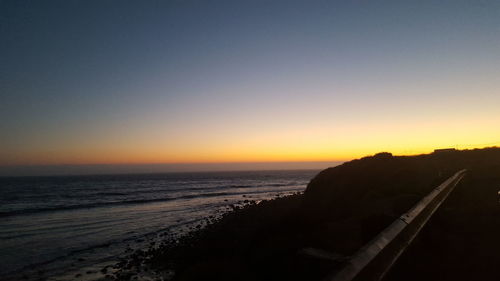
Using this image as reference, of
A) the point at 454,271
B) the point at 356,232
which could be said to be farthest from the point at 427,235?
the point at 356,232

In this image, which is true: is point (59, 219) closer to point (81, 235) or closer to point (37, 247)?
point (81, 235)

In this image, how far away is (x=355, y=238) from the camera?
9.47 metres

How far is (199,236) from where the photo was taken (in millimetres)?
19406

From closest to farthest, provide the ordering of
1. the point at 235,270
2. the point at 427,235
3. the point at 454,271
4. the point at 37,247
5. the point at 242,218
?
the point at 454,271
the point at 427,235
the point at 235,270
the point at 37,247
the point at 242,218

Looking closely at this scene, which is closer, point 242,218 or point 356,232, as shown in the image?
point 356,232

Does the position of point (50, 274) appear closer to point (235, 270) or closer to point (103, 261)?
point (103, 261)

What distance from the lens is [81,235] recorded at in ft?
70.7

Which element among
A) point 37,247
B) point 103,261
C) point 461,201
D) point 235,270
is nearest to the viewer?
point 235,270

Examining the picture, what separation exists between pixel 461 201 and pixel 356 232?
11.5ft

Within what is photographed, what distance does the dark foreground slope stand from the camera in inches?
152

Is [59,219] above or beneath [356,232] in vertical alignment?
beneath

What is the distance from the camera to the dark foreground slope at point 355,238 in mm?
3871

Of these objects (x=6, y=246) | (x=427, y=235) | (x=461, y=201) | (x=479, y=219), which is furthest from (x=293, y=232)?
(x=6, y=246)

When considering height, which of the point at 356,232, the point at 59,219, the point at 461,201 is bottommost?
the point at 59,219
